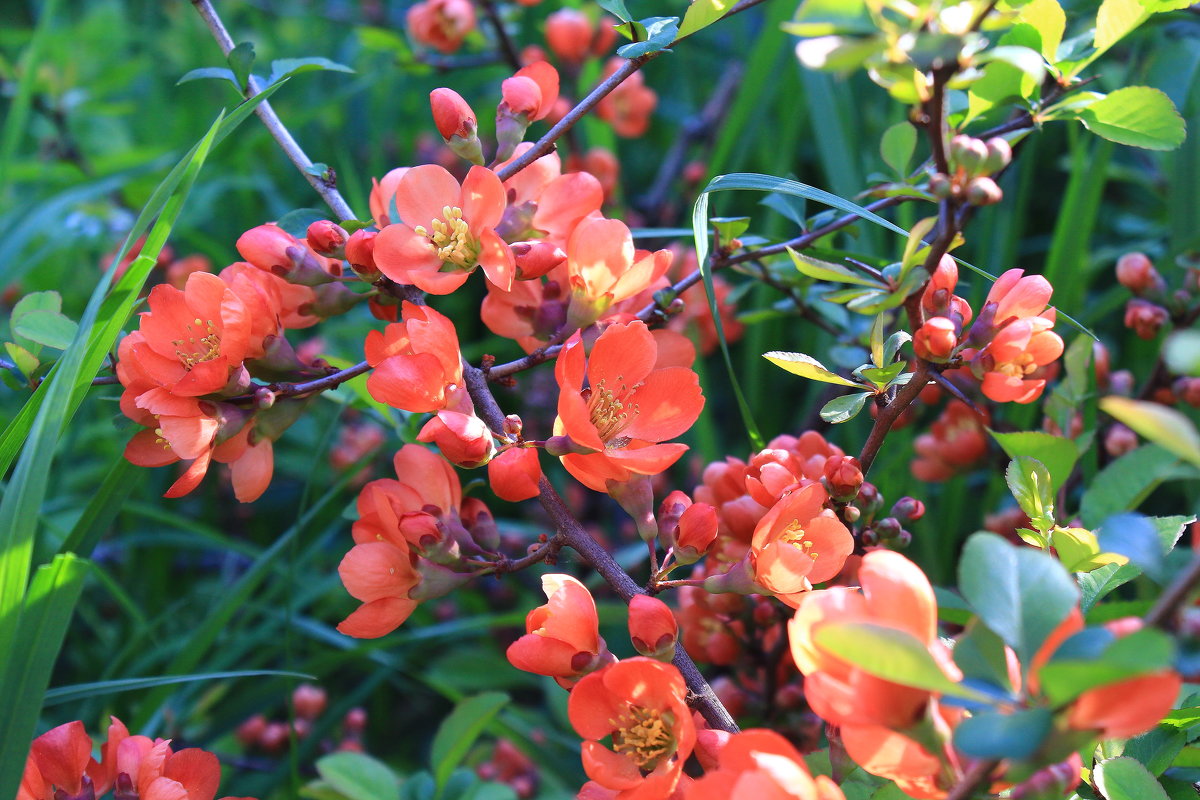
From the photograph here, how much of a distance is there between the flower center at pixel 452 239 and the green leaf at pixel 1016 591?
1.30 ft

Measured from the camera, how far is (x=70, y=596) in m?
0.54

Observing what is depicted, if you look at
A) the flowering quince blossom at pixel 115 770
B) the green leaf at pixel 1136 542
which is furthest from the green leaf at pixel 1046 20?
the flowering quince blossom at pixel 115 770

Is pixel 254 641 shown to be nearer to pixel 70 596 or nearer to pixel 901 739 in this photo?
pixel 70 596

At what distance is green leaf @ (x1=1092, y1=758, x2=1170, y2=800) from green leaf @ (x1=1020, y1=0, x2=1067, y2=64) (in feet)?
1.40

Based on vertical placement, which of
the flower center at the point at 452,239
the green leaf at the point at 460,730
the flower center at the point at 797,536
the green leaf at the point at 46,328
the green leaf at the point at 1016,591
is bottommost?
the green leaf at the point at 460,730

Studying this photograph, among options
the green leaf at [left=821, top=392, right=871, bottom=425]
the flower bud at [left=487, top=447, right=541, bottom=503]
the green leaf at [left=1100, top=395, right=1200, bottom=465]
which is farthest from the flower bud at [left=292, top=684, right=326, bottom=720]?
the green leaf at [left=1100, top=395, right=1200, bottom=465]

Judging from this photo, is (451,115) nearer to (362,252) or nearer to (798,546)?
(362,252)

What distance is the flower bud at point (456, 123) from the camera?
28.0 inches

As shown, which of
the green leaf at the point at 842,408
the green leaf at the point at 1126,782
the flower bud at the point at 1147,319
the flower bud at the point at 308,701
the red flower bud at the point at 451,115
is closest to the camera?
the green leaf at the point at 1126,782

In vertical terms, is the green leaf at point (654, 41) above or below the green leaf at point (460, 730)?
above

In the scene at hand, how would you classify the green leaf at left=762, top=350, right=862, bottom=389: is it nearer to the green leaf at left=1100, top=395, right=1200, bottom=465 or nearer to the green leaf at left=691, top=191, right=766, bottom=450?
the green leaf at left=691, top=191, right=766, bottom=450

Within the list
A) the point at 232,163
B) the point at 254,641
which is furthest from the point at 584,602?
the point at 232,163

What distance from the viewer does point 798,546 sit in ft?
1.98

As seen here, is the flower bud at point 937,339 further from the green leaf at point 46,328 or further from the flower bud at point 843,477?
the green leaf at point 46,328
